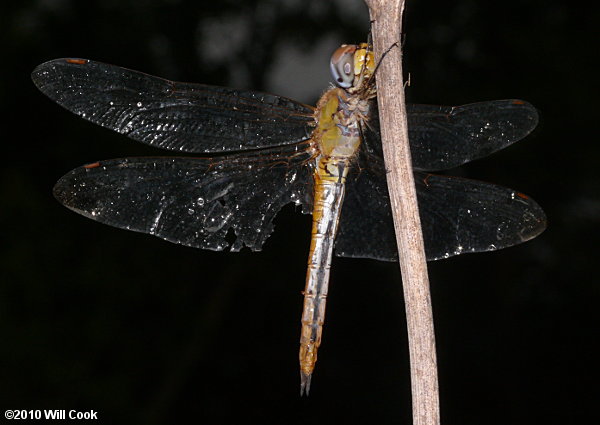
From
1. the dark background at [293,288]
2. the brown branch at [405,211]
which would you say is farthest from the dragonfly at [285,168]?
the dark background at [293,288]

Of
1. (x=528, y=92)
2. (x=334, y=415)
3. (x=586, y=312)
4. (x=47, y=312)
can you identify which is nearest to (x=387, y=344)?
(x=334, y=415)

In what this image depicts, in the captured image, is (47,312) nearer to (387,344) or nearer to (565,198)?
(387,344)

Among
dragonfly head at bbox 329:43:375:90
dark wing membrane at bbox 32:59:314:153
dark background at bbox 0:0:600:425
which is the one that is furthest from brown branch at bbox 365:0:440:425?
dark background at bbox 0:0:600:425

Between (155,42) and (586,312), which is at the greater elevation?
(155,42)

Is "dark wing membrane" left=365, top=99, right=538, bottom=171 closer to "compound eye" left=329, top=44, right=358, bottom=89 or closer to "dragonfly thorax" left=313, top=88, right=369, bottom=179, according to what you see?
"dragonfly thorax" left=313, top=88, right=369, bottom=179

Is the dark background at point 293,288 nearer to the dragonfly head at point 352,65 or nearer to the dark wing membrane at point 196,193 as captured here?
the dark wing membrane at point 196,193

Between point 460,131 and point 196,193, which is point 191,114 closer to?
point 196,193
